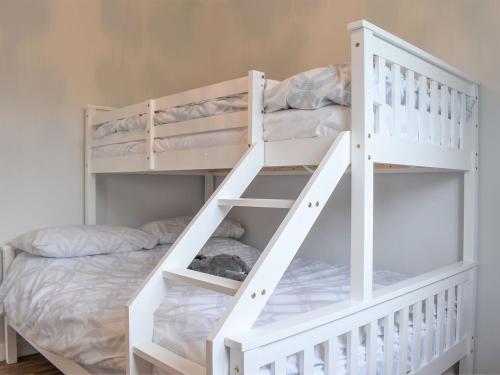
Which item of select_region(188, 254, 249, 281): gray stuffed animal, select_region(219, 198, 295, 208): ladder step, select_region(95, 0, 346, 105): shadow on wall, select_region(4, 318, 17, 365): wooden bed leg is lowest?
select_region(4, 318, 17, 365): wooden bed leg

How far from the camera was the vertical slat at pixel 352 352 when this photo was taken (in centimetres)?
139

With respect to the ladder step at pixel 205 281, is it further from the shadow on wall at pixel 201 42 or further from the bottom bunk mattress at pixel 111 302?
the shadow on wall at pixel 201 42

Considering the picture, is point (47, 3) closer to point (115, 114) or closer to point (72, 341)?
point (115, 114)

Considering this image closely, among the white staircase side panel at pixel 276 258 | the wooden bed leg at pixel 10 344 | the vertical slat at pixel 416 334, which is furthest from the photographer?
the wooden bed leg at pixel 10 344

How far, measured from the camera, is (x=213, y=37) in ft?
12.1

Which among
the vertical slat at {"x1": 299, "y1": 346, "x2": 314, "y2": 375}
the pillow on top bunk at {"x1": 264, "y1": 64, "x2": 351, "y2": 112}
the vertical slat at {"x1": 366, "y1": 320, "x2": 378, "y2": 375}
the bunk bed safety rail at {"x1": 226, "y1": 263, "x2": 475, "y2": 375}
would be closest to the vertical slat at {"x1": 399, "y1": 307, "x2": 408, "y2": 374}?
the bunk bed safety rail at {"x1": 226, "y1": 263, "x2": 475, "y2": 375}

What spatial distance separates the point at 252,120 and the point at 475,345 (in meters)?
1.58

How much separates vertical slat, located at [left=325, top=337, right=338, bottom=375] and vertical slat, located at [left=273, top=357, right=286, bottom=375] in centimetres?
18

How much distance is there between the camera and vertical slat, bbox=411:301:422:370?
65.9 inches

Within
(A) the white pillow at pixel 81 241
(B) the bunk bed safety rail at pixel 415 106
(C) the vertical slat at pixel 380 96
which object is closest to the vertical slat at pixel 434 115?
(B) the bunk bed safety rail at pixel 415 106

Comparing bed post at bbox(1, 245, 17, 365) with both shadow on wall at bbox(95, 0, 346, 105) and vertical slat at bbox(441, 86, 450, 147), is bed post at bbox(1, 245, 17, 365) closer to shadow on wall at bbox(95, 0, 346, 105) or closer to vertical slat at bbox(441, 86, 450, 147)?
shadow on wall at bbox(95, 0, 346, 105)

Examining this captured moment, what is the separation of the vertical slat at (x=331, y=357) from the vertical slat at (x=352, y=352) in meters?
0.07

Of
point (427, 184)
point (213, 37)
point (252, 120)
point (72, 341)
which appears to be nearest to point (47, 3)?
point (213, 37)

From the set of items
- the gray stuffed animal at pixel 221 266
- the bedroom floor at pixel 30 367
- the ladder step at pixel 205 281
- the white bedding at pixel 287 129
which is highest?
the white bedding at pixel 287 129
